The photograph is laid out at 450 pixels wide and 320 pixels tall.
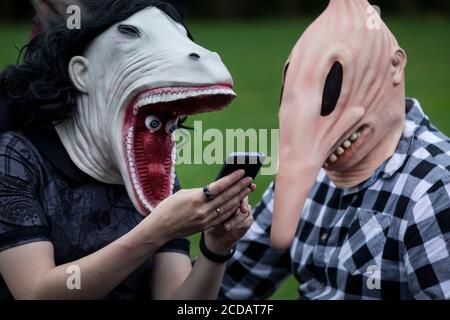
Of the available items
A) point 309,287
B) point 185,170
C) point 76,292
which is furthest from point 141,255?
point 185,170

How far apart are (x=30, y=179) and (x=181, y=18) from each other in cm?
60

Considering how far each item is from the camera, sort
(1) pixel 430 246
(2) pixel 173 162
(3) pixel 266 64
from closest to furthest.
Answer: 1. (2) pixel 173 162
2. (1) pixel 430 246
3. (3) pixel 266 64

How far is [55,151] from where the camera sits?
2432 mm

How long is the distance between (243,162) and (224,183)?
7 centimetres

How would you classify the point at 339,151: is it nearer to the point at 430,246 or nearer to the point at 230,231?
the point at 430,246

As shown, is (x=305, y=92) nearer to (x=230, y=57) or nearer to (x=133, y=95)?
(x=133, y=95)

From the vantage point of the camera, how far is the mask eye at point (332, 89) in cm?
261

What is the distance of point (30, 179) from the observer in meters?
2.38

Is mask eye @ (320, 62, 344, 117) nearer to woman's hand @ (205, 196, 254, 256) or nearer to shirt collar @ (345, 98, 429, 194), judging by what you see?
shirt collar @ (345, 98, 429, 194)

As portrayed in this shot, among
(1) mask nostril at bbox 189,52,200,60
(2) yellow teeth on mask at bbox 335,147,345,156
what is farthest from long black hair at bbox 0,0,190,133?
(2) yellow teeth on mask at bbox 335,147,345,156

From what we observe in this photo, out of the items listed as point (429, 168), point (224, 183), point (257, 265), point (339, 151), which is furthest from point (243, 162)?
point (257, 265)

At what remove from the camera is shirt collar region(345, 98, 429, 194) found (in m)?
2.73

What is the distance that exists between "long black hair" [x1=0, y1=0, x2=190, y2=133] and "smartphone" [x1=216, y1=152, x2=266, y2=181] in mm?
465

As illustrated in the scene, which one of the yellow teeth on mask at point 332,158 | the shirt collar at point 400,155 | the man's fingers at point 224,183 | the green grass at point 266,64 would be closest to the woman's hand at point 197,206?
the man's fingers at point 224,183
